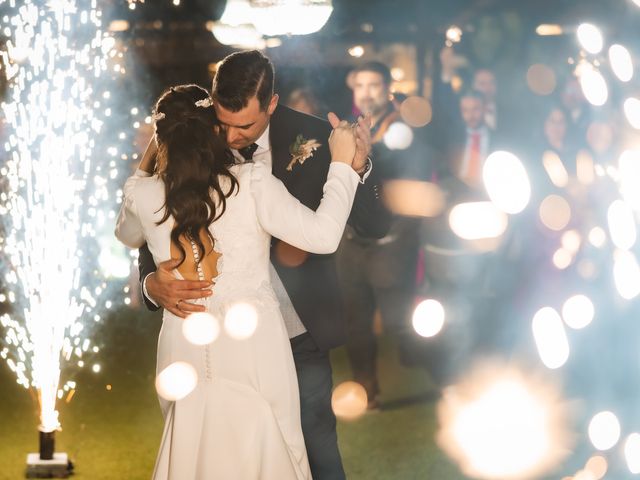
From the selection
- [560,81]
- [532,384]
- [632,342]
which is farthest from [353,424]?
[560,81]

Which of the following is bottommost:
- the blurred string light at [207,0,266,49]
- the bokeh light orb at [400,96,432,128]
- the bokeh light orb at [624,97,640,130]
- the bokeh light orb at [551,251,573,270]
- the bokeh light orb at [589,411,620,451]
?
the bokeh light orb at [589,411,620,451]

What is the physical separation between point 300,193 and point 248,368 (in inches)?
25.2

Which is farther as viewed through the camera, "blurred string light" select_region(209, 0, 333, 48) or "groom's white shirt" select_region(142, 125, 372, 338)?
"blurred string light" select_region(209, 0, 333, 48)

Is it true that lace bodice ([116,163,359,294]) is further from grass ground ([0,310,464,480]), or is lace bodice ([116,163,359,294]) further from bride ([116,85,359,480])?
grass ground ([0,310,464,480])

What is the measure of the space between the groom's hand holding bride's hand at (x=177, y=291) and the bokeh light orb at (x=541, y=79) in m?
4.73

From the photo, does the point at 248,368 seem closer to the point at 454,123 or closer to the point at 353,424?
the point at 353,424

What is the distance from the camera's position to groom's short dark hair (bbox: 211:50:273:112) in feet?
9.22

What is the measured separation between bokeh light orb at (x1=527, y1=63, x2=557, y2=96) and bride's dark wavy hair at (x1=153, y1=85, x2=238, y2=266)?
4.68 m

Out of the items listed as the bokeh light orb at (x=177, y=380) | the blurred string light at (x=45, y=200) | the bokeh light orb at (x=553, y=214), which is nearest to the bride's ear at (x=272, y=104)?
the bokeh light orb at (x=177, y=380)

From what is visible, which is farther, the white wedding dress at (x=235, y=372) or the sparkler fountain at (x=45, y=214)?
the sparkler fountain at (x=45, y=214)

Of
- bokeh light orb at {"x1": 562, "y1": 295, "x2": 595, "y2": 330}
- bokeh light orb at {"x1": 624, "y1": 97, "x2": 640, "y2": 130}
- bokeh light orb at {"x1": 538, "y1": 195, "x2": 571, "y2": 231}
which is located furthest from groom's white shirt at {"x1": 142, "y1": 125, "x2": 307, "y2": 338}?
bokeh light orb at {"x1": 562, "y1": 295, "x2": 595, "y2": 330}

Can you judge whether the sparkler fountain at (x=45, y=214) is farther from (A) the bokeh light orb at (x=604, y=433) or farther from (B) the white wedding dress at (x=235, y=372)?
(A) the bokeh light orb at (x=604, y=433)

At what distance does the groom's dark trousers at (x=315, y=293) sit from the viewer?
3037mm


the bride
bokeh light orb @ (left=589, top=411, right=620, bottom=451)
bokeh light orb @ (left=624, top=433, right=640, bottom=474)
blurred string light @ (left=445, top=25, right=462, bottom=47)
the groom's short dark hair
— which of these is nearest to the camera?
the bride
